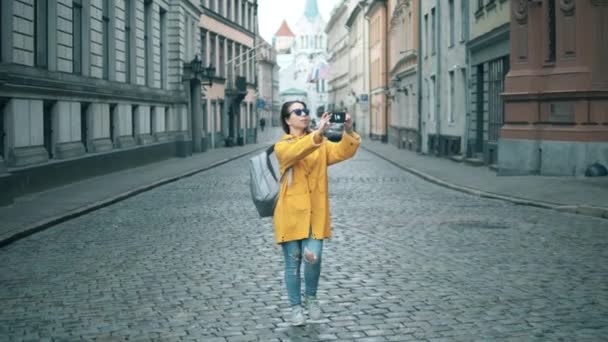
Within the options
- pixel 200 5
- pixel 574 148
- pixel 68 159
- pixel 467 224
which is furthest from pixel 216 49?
pixel 467 224

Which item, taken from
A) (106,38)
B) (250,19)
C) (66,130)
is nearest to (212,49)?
(250,19)

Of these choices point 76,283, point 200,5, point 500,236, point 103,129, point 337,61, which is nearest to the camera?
point 76,283

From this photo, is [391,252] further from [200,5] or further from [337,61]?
[337,61]

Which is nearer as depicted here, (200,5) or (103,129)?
(103,129)

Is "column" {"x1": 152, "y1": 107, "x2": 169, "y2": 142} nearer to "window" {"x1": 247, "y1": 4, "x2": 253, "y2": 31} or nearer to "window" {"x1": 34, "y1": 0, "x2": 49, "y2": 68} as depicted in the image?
"window" {"x1": 34, "y1": 0, "x2": 49, "y2": 68}

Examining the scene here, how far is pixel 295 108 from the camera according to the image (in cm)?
640

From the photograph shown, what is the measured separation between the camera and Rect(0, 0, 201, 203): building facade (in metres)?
17.5

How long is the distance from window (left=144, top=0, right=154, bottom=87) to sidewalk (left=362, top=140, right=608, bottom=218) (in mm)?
11211

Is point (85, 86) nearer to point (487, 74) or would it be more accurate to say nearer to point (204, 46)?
point (487, 74)

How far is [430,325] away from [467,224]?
6.76 metres

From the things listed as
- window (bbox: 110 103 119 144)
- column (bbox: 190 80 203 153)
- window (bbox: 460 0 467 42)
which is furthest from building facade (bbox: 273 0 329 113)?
window (bbox: 110 103 119 144)

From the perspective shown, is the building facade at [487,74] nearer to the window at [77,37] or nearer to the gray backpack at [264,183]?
the window at [77,37]

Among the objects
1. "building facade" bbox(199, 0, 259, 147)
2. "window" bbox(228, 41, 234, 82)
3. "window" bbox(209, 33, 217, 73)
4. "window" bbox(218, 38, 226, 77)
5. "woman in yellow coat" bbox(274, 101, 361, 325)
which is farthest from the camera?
"window" bbox(228, 41, 234, 82)

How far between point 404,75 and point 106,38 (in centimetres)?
2285
